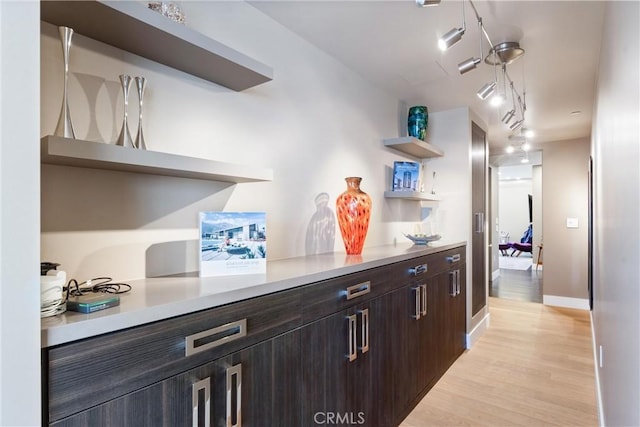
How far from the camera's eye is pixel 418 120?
3318 mm

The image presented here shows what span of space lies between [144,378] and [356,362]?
1077mm

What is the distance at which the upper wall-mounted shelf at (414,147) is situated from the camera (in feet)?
9.92

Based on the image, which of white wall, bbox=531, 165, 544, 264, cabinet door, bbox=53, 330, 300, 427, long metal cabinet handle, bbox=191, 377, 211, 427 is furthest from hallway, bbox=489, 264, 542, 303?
long metal cabinet handle, bbox=191, 377, 211, 427

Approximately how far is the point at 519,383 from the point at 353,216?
1.86 meters

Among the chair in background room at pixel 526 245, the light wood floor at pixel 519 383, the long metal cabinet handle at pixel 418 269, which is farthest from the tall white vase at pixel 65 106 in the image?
the chair in background room at pixel 526 245

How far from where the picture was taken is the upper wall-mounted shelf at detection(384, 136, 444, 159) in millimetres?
3023

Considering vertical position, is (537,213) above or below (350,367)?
above

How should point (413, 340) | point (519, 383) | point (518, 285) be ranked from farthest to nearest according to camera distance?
point (518, 285), point (519, 383), point (413, 340)

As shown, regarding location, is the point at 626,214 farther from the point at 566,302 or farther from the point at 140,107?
the point at 566,302

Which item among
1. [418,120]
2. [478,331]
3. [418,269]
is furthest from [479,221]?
[418,269]

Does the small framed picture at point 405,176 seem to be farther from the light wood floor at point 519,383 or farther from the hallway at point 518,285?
the hallway at point 518,285

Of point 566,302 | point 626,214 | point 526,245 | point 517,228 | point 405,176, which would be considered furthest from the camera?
point 517,228

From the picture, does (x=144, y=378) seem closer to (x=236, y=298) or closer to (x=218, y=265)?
(x=236, y=298)

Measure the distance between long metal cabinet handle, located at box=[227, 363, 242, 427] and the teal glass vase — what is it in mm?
2776
